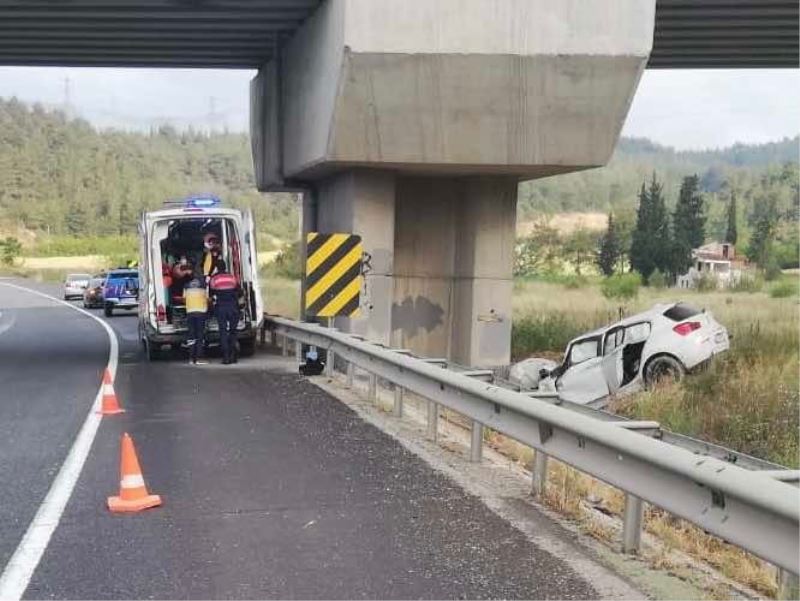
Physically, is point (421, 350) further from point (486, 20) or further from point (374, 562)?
point (374, 562)

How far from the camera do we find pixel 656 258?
7475 cm

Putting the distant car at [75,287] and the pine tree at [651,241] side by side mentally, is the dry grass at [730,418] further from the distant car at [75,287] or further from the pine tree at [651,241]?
the pine tree at [651,241]

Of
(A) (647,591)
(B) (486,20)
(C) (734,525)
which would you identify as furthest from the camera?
(B) (486,20)

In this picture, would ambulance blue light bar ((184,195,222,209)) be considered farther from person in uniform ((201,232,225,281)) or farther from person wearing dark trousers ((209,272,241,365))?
person wearing dark trousers ((209,272,241,365))

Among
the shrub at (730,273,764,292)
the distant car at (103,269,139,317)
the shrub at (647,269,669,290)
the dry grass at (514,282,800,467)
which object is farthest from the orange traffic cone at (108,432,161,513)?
the shrub at (647,269,669,290)

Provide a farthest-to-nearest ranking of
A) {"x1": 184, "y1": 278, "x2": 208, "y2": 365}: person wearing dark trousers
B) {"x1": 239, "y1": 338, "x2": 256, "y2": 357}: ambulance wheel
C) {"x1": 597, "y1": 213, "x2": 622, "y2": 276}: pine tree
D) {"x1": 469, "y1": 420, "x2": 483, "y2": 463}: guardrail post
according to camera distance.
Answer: {"x1": 597, "y1": 213, "x2": 622, "y2": 276}: pine tree
{"x1": 239, "y1": 338, "x2": 256, "y2": 357}: ambulance wheel
{"x1": 184, "y1": 278, "x2": 208, "y2": 365}: person wearing dark trousers
{"x1": 469, "y1": 420, "x2": 483, "y2": 463}: guardrail post

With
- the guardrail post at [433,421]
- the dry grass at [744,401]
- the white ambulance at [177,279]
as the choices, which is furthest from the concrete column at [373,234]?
the guardrail post at [433,421]

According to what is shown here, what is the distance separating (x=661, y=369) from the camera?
1362 cm

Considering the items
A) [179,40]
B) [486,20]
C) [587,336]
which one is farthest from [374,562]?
[179,40]

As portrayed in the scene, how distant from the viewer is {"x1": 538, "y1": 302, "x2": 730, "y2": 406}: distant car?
13.6m

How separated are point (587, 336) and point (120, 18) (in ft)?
30.9

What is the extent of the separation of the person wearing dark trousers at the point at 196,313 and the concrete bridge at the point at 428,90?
2.55m

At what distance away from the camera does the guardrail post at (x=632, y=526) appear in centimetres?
511

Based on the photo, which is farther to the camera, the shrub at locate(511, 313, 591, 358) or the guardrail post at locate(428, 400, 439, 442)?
the shrub at locate(511, 313, 591, 358)
